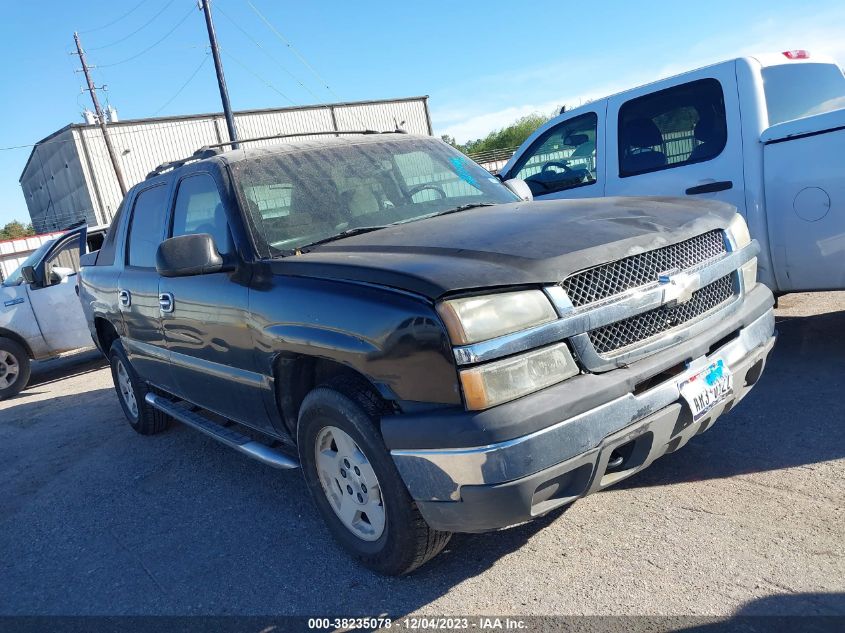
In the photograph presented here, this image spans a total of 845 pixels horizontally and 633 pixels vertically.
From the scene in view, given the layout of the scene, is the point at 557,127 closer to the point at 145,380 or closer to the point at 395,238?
the point at 395,238

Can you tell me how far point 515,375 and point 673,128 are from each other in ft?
11.9

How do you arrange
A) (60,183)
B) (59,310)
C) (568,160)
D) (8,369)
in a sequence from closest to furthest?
(568,160)
(8,369)
(59,310)
(60,183)

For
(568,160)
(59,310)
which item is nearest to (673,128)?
(568,160)

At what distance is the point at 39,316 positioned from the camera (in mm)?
8711

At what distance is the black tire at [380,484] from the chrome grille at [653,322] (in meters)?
0.89

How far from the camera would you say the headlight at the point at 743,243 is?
3.26m

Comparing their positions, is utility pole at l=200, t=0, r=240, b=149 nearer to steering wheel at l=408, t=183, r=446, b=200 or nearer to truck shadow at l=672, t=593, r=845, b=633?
steering wheel at l=408, t=183, r=446, b=200

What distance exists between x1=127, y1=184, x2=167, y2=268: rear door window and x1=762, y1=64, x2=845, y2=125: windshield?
4274 millimetres

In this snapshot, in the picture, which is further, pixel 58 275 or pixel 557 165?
pixel 58 275

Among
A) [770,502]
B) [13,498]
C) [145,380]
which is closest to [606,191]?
[770,502]

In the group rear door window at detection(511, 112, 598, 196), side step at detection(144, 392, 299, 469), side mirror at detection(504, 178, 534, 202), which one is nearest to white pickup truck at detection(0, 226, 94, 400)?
side step at detection(144, 392, 299, 469)

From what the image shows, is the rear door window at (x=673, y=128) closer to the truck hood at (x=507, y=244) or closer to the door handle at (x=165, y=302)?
the truck hood at (x=507, y=244)

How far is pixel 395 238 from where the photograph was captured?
3.14 metres

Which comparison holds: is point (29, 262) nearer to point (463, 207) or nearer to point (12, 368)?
point (12, 368)
